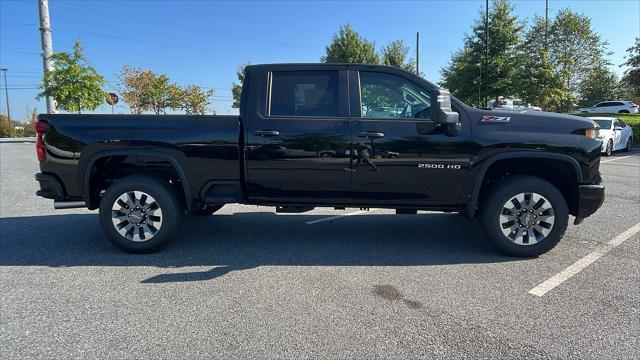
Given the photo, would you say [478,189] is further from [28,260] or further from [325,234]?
[28,260]

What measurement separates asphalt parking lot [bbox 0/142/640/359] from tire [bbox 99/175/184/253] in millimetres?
196

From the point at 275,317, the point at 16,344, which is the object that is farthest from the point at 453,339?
the point at 16,344

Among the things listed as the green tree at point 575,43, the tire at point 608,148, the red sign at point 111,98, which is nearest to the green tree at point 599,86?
the green tree at point 575,43

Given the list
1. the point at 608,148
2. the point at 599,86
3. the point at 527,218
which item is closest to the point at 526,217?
the point at 527,218

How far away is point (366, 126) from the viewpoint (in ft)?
14.0

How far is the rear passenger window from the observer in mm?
4406

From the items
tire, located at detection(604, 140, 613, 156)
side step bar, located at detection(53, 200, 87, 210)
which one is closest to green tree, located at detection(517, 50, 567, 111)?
tire, located at detection(604, 140, 613, 156)

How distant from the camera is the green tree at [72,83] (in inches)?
928

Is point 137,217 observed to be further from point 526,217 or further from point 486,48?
point 486,48

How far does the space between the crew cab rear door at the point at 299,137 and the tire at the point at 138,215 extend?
93cm

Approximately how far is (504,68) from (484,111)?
22874 millimetres

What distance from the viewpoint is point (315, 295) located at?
3.43 meters

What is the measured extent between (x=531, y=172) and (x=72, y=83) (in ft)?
86.9

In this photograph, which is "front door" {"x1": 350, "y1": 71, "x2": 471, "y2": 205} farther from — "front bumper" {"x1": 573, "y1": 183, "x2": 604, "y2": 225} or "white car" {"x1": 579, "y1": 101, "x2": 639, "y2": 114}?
"white car" {"x1": 579, "y1": 101, "x2": 639, "y2": 114}
